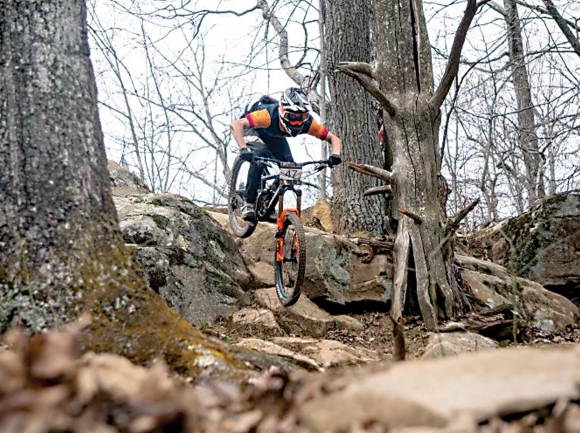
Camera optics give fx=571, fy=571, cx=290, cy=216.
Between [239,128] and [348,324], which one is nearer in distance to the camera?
[239,128]

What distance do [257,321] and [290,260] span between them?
704 mm

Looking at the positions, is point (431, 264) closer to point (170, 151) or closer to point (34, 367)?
point (34, 367)

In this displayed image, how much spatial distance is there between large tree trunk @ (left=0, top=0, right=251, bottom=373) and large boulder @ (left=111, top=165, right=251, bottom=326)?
10.1 ft

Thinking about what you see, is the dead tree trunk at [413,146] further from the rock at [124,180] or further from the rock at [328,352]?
the rock at [124,180]

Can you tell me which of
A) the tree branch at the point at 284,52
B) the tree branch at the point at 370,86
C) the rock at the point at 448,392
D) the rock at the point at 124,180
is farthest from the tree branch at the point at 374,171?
the tree branch at the point at 284,52

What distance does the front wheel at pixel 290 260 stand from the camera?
537 centimetres

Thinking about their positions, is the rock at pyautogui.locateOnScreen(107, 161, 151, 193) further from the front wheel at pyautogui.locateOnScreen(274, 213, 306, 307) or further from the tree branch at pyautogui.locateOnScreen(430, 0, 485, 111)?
the tree branch at pyautogui.locateOnScreen(430, 0, 485, 111)

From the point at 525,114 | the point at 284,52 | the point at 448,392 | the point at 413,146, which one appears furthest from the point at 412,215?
the point at 525,114

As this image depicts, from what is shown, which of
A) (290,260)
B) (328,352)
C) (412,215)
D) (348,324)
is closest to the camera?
(328,352)

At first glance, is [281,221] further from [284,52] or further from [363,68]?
[284,52]

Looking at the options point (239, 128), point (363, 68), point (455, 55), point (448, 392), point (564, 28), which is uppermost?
point (564, 28)

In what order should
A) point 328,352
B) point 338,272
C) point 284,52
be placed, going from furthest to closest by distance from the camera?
point 284,52 < point 338,272 < point 328,352

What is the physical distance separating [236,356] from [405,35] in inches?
186

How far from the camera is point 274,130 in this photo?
6.04 metres
